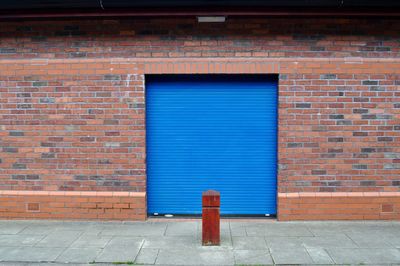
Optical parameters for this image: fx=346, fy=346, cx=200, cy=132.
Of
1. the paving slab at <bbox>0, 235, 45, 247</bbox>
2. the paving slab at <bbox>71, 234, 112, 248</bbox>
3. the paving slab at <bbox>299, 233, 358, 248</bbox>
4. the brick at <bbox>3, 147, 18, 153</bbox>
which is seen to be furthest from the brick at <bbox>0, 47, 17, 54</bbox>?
the paving slab at <bbox>299, 233, 358, 248</bbox>

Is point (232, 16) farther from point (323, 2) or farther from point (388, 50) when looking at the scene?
point (388, 50)

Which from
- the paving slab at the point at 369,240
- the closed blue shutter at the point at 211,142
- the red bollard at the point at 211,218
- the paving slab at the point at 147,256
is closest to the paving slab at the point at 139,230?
the closed blue shutter at the point at 211,142

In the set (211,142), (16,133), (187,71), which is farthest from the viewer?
(211,142)

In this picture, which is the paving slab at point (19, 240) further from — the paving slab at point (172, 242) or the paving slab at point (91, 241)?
the paving slab at point (172, 242)

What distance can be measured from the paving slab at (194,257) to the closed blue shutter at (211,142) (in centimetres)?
167

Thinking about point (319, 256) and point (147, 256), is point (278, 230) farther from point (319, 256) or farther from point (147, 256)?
point (147, 256)

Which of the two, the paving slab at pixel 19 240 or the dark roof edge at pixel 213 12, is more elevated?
the dark roof edge at pixel 213 12

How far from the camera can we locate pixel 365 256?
15.2 ft

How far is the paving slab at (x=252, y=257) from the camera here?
14.7ft

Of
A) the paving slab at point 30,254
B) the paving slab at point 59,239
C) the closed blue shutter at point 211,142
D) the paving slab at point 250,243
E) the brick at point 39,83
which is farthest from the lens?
the closed blue shutter at point 211,142

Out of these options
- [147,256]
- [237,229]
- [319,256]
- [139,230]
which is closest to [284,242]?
[319,256]

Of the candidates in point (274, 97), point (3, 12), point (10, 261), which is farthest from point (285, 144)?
point (3, 12)

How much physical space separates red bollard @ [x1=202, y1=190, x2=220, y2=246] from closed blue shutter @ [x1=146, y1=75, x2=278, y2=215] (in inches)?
56.2

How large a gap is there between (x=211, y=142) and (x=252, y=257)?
2.35 metres
